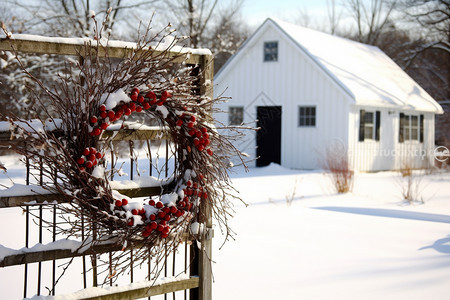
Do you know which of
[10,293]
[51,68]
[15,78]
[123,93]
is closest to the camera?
[123,93]

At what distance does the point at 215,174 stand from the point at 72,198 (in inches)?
41.0

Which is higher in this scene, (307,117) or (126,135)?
(307,117)

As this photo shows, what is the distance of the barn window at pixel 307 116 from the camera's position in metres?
18.9

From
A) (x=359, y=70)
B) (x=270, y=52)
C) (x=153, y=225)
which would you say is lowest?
(x=153, y=225)

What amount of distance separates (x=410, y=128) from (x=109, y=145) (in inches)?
806

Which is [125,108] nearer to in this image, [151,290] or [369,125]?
[151,290]

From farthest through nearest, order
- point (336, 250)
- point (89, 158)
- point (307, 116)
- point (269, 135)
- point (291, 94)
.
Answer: point (269, 135), point (291, 94), point (307, 116), point (336, 250), point (89, 158)

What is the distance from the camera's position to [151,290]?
3.72 metres

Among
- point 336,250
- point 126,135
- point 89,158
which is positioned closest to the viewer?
point 89,158

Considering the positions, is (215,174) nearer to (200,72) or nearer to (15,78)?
(200,72)

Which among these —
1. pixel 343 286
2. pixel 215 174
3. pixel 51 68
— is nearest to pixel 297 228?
pixel 343 286

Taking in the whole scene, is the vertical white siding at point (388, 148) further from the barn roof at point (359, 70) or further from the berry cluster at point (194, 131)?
the berry cluster at point (194, 131)

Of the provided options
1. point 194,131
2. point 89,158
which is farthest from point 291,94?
point 89,158

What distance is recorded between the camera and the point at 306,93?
1883 centimetres
